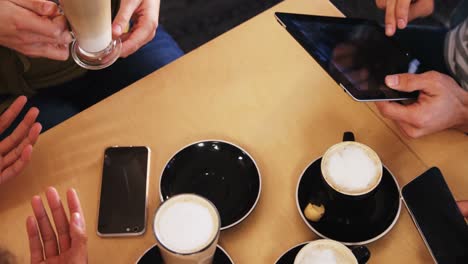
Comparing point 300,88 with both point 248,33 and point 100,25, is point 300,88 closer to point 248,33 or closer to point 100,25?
point 248,33

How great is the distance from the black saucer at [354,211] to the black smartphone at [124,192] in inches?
11.8

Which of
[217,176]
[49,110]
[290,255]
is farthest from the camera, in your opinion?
[49,110]

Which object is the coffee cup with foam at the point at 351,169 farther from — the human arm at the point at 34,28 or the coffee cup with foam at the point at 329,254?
the human arm at the point at 34,28

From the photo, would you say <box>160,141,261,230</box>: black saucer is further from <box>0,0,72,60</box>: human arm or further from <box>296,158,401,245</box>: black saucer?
<box>0,0,72,60</box>: human arm

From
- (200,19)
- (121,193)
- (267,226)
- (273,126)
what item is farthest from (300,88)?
(200,19)

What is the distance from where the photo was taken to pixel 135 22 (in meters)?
1.17

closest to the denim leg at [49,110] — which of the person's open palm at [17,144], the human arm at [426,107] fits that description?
the person's open palm at [17,144]

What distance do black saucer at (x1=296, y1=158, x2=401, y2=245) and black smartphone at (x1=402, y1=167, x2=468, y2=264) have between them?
0.14ft

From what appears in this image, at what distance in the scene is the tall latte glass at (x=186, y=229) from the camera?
0.73 meters

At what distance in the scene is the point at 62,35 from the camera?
1037 mm

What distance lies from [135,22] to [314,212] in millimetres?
622

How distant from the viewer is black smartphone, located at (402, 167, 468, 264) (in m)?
0.84

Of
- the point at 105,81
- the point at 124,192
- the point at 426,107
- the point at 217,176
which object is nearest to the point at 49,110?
the point at 105,81

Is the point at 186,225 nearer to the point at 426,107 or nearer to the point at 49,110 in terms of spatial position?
the point at 426,107
